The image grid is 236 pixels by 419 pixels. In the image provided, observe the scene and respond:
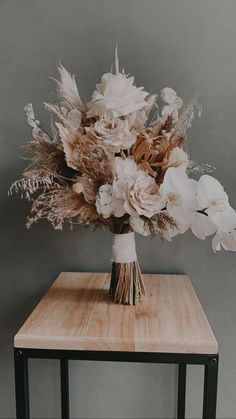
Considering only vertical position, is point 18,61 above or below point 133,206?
above

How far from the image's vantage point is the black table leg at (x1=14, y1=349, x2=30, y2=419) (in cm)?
105

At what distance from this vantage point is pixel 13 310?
5.21 feet

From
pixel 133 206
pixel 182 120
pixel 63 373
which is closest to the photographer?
pixel 133 206

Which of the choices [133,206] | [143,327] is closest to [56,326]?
[143,327]

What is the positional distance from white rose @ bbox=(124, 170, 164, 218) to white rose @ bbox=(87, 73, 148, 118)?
0.15 meters

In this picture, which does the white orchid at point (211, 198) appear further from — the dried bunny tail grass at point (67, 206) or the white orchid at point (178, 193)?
the dried bunny tail grass at point (67, 206)

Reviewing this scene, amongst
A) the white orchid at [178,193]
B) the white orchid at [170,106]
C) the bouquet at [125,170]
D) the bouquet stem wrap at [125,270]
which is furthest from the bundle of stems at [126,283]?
the white orchid at [170,106]

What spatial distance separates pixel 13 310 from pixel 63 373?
0.88 ft

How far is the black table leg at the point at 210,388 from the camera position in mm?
1009

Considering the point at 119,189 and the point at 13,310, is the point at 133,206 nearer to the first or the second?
the point at 119,189

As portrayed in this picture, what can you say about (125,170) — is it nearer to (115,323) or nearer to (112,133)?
(112,133)

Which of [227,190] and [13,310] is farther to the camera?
[13,310]

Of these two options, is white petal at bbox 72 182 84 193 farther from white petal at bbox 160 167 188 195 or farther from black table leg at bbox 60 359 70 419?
black table leg at bbox 60 359 70 419

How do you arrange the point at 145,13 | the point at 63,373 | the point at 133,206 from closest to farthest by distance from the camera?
1. the point at 133,206
2. the point at 145,13
3. the point at 63,373
